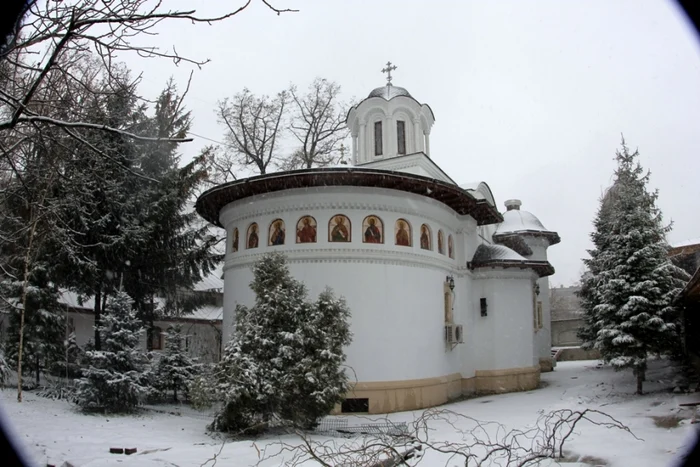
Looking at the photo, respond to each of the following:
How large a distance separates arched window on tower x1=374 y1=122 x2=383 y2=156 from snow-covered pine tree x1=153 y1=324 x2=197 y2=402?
926 centimetres

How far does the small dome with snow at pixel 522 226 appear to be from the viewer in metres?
27.5

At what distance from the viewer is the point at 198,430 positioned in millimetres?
12148

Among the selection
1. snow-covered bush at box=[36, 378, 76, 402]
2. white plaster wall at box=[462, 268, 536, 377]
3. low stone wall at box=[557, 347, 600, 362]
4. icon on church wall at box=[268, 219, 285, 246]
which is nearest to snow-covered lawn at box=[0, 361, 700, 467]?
snow-covered bush at box=[36, 378, 76, 402]

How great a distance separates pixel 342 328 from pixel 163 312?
531 inches

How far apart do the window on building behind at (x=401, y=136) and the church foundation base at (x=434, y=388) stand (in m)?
8.16

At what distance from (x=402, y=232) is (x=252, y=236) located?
4250mm

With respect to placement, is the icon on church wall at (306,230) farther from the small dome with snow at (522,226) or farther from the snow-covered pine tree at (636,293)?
the small dome with snow at (522,226)

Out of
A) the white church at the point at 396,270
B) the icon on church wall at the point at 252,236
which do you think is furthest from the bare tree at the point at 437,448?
the icon on church wall at the point at 252,236

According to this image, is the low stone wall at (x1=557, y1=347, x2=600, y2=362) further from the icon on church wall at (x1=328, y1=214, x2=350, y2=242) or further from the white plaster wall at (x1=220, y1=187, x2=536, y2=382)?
the icon on church wall at (x1=328, y1=214, x2=350, y2=242)

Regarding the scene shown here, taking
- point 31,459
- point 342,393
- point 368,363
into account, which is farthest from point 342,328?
point 31,459

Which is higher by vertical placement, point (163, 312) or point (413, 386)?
point (163, 312)

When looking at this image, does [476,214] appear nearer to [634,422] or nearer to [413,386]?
[413,386]

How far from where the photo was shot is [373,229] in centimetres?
1541

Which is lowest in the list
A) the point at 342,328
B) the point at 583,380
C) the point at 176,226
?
the point at 583,380
